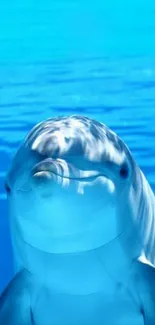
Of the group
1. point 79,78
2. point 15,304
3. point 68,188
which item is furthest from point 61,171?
point 79,78

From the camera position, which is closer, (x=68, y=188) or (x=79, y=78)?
(x=68, y=188)

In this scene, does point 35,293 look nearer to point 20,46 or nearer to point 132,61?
point 132,61

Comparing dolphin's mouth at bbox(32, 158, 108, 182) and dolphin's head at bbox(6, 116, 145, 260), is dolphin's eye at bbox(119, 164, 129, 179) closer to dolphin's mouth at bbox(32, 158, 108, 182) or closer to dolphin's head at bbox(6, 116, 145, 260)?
dolphin's head at bbox(6, 116, 145, 260)

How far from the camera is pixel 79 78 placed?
1445 centimetres

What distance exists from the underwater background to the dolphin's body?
25.7ft

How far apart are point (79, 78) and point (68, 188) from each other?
33.1 ft

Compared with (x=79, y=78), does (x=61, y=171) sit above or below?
below

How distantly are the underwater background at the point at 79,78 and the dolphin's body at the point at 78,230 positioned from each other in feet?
25.7

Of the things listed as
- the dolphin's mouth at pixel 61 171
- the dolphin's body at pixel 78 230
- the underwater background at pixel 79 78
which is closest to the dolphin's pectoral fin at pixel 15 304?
the dolphin's body at pixel 78 230

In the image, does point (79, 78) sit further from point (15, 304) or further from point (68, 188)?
point (68, 188)

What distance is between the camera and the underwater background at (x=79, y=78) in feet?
45.3

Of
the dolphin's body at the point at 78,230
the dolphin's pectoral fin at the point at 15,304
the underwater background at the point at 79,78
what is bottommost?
the dolphin's pectoral fin at the point at 15,304

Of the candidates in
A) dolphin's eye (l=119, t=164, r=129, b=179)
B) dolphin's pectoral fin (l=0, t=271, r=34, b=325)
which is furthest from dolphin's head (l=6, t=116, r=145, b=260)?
dolphin's pectoral fin (l=0, t=271, r=34, b=325)

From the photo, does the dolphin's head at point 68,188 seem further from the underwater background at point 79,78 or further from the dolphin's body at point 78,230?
the underwater background at point 79,78
